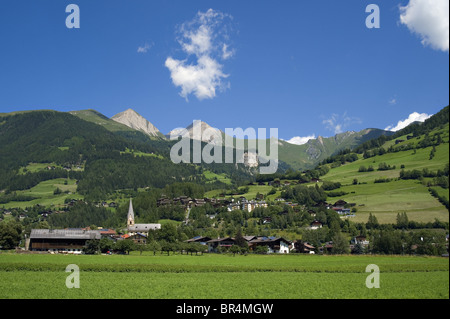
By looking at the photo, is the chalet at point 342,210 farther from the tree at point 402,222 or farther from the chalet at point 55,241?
the chalet at point 55,241

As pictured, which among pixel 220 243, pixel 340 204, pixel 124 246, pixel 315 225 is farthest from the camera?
pixel 340 204

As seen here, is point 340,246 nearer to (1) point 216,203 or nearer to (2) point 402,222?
(2) point 402,222

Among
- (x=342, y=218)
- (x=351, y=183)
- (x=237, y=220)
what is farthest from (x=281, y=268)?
(x=351, y=183)

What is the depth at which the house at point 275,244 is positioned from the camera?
10731 centimetres

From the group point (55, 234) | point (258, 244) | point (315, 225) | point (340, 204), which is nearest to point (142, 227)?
point (55, 234)

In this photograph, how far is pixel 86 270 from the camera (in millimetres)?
48375

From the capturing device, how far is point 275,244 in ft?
355

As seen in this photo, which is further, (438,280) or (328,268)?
(328,268)

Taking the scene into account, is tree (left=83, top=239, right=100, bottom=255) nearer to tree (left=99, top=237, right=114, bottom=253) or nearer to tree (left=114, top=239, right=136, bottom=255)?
tree (left=99, top=237, right=114, bottom=253)

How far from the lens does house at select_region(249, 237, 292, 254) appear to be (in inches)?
4225

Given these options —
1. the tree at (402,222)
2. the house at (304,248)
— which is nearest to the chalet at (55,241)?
the house at (304,248)

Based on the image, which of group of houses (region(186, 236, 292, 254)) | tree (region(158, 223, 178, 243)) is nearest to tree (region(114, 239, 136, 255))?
tree (region(158, 223, 178, 243))
